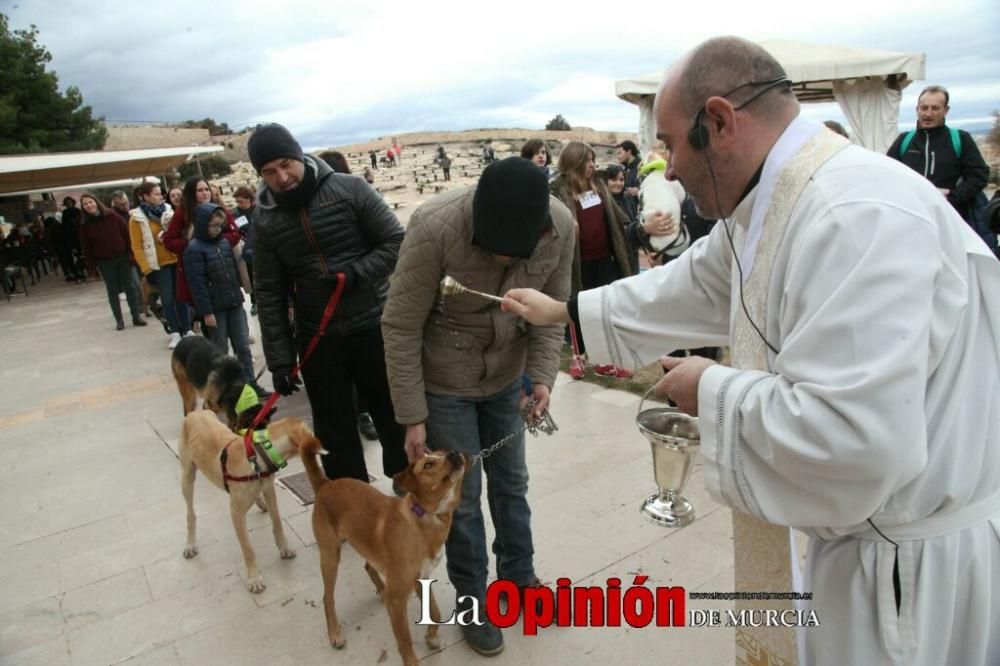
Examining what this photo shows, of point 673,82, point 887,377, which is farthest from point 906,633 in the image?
point 673,82

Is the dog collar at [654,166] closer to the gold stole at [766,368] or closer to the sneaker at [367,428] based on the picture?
the sneaker at [367,428]

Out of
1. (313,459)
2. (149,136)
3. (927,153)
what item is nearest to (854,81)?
(927,153)

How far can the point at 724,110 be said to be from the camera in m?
1.33

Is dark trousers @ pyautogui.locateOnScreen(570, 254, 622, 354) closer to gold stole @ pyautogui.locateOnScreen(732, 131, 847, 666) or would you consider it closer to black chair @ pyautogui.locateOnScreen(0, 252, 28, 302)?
gold stole @ pyautogui.locateOnScreen(732, 131, 847, 666)

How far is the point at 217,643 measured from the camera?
9.93 ft

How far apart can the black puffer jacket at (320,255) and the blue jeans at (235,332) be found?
3.32 meters

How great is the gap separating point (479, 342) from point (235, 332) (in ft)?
15.6

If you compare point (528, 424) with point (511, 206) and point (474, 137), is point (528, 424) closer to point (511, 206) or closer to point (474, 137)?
point (511, 206)

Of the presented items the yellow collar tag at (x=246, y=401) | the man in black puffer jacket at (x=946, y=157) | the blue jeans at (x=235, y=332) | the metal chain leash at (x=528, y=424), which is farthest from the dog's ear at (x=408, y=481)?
the man in black puffer jacket at (x=946, y=157)

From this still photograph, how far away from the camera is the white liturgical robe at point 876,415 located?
1062mm

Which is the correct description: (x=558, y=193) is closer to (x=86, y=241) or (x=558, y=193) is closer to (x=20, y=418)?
(x=20, y=418)

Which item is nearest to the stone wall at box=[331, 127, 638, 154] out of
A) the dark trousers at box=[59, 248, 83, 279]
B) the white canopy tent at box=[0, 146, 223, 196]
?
the white canopy tent at box=[0, 146, 223, 196]

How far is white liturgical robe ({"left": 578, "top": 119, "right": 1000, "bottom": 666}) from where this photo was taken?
1062mm

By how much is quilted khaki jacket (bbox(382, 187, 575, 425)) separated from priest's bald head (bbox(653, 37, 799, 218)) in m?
1.02
